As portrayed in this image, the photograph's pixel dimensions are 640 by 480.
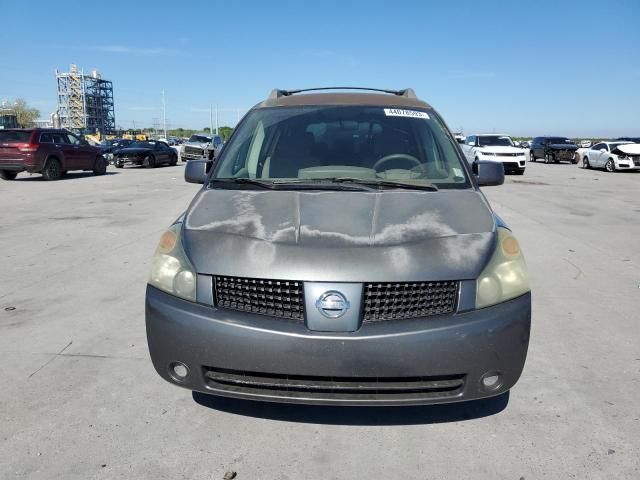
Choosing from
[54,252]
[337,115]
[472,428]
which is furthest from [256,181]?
[54,252]

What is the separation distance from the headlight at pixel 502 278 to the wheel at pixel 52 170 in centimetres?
1971

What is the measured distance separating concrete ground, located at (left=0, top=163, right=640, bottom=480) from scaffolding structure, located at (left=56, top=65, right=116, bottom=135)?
122212 mm

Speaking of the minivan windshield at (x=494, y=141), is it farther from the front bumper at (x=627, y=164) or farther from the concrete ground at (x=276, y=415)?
the concrete ground at (x=276, y=415)

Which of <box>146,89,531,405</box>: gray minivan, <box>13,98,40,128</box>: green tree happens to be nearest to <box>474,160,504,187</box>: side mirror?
<box>146,89,531,405</box>: gray minivan

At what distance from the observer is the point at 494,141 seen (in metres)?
24.9

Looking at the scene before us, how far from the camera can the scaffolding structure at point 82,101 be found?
116938 mm

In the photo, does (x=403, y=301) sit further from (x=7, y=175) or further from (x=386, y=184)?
(x=7, y=175)

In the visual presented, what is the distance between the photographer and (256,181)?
11.4ft

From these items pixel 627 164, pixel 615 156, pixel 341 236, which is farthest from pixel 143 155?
pixel 341 236

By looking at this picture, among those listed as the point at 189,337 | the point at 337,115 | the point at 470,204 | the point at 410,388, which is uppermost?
the point at 337,115

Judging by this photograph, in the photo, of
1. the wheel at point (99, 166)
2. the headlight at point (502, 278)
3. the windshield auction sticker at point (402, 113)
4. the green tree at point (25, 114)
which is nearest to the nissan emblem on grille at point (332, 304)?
the headlight at point (502, 278)

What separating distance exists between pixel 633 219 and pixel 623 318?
24.1ft

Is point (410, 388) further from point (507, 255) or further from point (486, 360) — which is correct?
point (507, 255)

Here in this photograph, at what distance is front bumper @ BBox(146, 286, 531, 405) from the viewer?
2396mm
